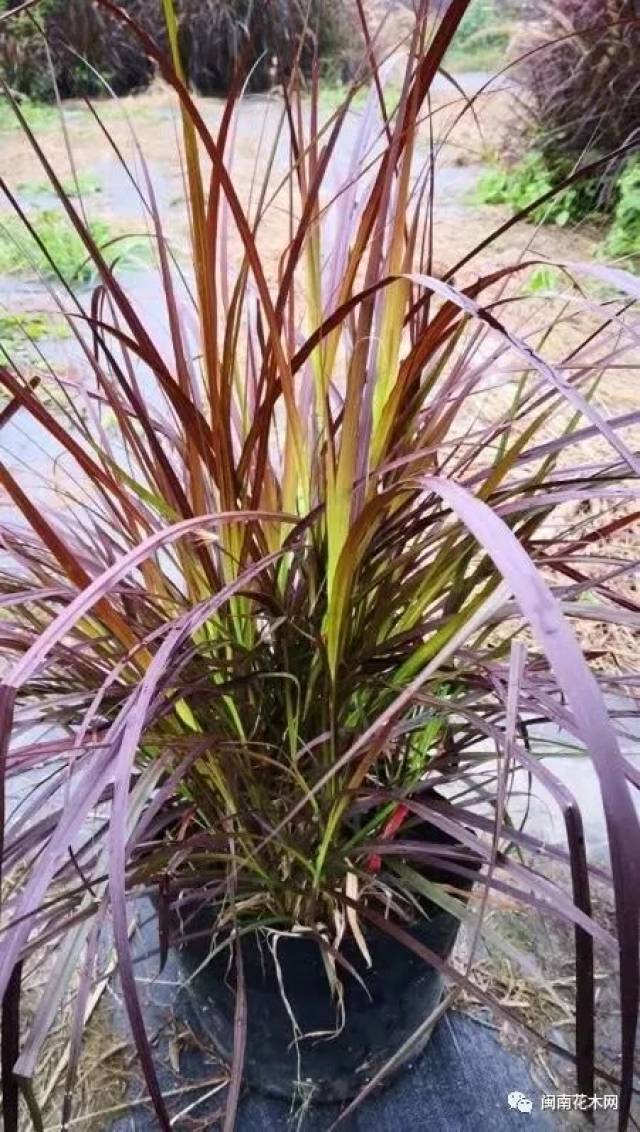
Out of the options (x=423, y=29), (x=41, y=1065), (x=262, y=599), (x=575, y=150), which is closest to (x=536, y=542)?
(x=262, y=599)

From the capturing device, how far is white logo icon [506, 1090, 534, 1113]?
712mm

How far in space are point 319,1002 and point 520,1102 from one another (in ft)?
0.73

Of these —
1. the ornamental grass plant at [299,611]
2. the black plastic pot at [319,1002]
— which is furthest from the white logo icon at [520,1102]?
the ornamental grass plant at [299,611]

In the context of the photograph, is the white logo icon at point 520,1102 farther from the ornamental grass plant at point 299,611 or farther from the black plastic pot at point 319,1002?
the ornamental grass plant at point 299,611

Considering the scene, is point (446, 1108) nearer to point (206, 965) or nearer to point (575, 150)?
point (206, 965)

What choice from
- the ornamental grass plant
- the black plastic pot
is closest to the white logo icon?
the black plastic pot

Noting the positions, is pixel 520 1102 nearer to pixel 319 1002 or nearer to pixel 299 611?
pixel 319 1002

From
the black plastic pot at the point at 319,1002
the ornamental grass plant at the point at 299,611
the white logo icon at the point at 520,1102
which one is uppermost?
the ornamental grass plant at the point at 299,611

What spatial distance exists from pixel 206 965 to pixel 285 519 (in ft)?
1.12

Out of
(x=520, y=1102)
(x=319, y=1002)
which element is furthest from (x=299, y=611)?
(x=520, y=1102)

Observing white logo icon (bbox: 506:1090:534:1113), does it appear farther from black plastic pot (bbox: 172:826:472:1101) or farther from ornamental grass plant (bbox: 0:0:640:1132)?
ornamental grass plant (bbox: 0:0:640:1132)

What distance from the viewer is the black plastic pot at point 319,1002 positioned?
614 mm

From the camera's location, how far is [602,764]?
0.91 feet

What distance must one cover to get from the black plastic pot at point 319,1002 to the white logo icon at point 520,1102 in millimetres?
107
